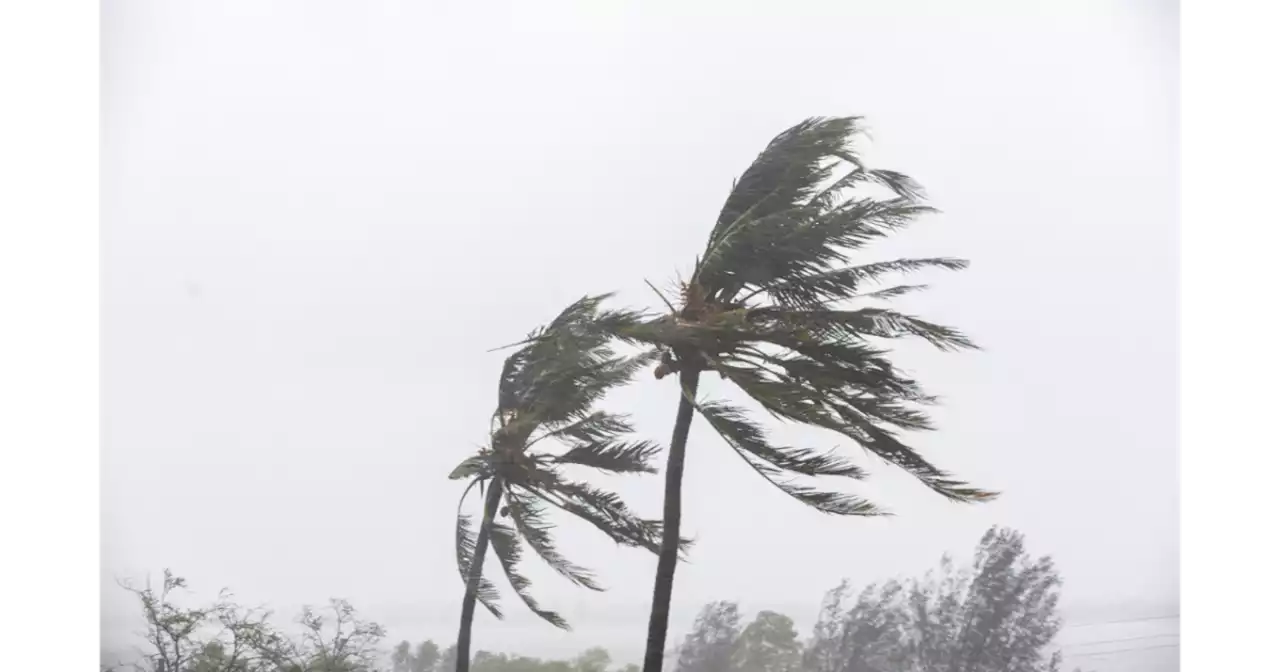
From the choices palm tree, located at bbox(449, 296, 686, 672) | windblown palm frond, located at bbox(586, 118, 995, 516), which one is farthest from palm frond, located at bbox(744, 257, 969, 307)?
palm tree, located at bbox(449, 296, 686, 672)

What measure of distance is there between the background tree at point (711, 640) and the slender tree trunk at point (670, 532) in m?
0.11

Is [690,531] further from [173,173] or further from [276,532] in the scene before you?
[173,173]

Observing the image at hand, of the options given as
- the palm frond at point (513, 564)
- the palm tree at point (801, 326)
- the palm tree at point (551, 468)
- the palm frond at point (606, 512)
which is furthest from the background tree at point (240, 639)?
the palm tree at point (801, 326)

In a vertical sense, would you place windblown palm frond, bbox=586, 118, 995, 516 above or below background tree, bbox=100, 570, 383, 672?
above

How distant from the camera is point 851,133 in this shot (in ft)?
11.0

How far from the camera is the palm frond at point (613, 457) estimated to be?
328 cm

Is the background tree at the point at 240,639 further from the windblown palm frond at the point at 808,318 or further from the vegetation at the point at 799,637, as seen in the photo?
the windblown palm frond at the point at 808,318

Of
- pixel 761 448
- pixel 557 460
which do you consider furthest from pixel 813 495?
pixel 557 460

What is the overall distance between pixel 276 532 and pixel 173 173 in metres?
1.30

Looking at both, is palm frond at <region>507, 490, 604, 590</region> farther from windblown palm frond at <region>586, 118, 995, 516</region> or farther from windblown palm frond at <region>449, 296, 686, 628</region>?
windblown palm frond at <region>586, 118, 995, 516</region>

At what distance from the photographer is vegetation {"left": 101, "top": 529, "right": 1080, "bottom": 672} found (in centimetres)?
329

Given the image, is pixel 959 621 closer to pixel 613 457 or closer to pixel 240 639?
pixel 613 457

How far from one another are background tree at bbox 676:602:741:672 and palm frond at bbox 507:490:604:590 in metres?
0.37
